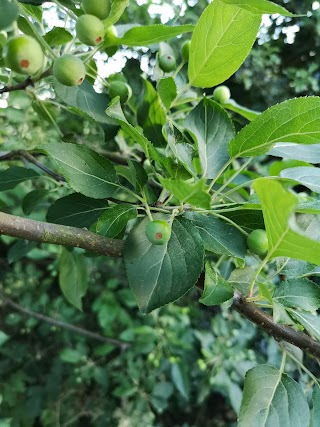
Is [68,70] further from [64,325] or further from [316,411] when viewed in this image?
[64,325]

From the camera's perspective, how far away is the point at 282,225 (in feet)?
1.32

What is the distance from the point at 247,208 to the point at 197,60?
0.20m

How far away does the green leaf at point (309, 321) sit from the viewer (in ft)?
1.79

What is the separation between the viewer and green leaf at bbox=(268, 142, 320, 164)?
601mm

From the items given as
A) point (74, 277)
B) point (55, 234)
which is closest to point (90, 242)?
point (55, 234)

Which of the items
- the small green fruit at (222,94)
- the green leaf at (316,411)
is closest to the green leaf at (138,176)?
the small green fruit at (222,94)

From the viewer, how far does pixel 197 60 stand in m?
0.59

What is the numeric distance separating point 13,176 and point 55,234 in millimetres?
339

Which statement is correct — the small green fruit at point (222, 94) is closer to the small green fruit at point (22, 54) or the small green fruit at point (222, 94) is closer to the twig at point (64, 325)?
the small green fruit at point (22, 54)

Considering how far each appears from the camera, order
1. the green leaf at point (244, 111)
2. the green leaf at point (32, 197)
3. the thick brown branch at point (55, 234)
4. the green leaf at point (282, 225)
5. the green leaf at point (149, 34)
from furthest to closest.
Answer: the green leaf at point (32, 197) < the green leaf at point (244, 111) < the green leaf at point (149, 34) < the thick brown branch at point (55, 234) < the green leaf at point (282, 225)

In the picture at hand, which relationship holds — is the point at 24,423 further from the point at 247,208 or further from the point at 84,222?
the point at 247,208

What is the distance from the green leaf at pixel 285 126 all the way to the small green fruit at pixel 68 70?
0.61 ft

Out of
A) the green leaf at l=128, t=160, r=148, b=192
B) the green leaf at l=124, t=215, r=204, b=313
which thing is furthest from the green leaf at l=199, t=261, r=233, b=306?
the green leaf at l=128, t=160, r=148, b=192

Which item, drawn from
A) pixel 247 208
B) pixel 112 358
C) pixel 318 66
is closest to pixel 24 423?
pixel 112 358
